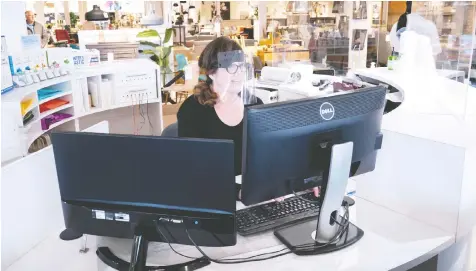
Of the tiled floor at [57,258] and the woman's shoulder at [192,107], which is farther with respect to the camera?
the woman's shoulder at [192,107]

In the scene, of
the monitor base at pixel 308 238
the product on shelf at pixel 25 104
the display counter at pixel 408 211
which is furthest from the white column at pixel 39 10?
the monitor base at pixel 308 238

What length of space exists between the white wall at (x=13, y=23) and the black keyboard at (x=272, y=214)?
2964 millimetres

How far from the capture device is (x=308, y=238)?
156 cm

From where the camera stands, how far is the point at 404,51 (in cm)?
392

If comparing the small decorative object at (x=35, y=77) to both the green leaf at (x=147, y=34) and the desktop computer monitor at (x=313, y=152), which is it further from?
the desktop computer monitor at (x=313, y=152)

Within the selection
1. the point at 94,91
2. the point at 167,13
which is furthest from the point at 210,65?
the point at 167,13

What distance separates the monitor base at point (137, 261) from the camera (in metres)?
1.36

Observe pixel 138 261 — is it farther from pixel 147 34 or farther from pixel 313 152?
pixel 147 34

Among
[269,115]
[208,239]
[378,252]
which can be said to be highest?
[269,115]

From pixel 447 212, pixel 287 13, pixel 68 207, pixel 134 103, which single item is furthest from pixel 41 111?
pixel 287 13

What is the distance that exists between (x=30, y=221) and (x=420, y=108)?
2.01m

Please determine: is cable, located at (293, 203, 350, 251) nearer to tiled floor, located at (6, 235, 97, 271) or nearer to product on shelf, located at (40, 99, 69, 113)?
tiled floor, located at (6, 235, 97, 271)

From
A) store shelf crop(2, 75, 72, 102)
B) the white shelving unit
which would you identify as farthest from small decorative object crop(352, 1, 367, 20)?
store shelf crop(2, 75, 72, 102)

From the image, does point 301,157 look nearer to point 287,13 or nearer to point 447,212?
point 447,212
